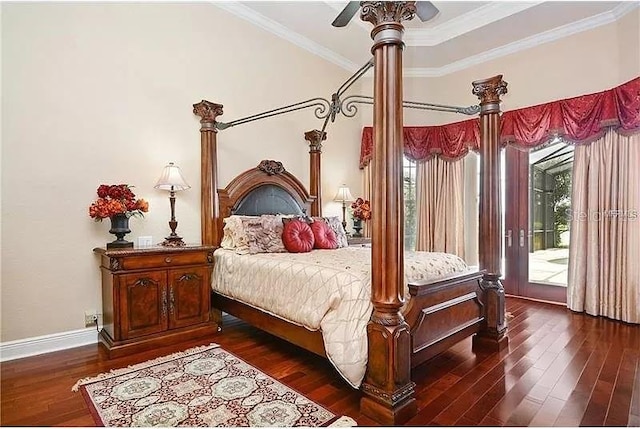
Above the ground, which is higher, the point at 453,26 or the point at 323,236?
the point at 453,26

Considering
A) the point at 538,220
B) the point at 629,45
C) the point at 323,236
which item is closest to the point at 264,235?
the point at 323,236

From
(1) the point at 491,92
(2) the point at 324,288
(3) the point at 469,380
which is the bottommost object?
(3) the point at 469,380

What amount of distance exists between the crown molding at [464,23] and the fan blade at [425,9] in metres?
2.67

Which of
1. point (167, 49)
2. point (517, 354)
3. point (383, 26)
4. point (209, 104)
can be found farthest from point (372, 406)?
point (167, 49)

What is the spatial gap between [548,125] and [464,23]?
5.61ft

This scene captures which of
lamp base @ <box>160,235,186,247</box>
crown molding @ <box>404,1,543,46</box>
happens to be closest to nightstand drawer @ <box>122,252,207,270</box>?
lamp base @ <box>160,235,186,247</box>

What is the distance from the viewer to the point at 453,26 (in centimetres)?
458

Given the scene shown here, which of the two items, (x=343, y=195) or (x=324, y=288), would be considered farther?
(x=343, y=195)

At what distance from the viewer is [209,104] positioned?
3.72 metres

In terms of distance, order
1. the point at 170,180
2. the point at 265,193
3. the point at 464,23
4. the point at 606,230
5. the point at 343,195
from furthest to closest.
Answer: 1. the point at 343,195
2. the point at 464,23
3. the point at 265,193
4. the point at 606,230
5. the point at 170,180

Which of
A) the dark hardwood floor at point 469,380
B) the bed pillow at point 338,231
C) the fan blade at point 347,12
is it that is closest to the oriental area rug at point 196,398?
the dark hardwood floor at point 469,380

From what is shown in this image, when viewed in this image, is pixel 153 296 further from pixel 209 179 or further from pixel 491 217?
pixel 491 217

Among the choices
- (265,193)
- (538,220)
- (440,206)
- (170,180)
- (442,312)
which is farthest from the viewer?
(440,206)

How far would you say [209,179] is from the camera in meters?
3.81
